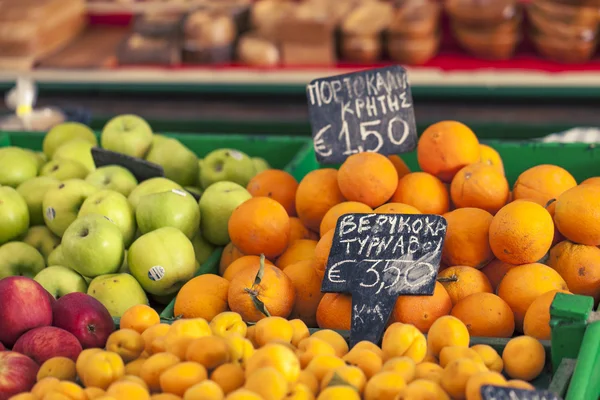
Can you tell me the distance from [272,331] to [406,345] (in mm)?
225

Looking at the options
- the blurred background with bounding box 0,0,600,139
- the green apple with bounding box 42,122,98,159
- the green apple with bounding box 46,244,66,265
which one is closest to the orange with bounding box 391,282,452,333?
the green apple with bounding box 46,244,66,265

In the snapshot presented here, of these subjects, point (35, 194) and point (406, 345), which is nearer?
point (406, 345)

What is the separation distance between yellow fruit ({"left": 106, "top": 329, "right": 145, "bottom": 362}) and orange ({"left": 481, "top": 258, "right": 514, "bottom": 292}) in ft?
2.59

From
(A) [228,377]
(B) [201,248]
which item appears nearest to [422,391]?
(A) [228,377]

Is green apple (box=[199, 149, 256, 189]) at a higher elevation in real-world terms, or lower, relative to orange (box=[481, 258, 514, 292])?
higher

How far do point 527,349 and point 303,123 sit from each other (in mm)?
2846

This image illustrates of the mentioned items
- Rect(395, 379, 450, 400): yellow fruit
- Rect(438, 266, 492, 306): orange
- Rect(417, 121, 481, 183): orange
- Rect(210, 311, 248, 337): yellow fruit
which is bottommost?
Rect(438, 266, 492, 306): orange

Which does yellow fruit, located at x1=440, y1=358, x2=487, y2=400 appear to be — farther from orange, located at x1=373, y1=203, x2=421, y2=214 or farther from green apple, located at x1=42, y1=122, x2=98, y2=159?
green apple, located at x1=42, y1=122, x2=98, y2=159

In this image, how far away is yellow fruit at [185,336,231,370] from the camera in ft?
3.80

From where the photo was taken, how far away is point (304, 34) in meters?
4.04

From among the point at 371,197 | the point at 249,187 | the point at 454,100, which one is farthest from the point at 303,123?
the point at 371,197

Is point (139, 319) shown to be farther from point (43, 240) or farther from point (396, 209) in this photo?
point (43, 240)

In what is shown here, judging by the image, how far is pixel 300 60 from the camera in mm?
4105

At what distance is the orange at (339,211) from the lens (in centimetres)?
175
